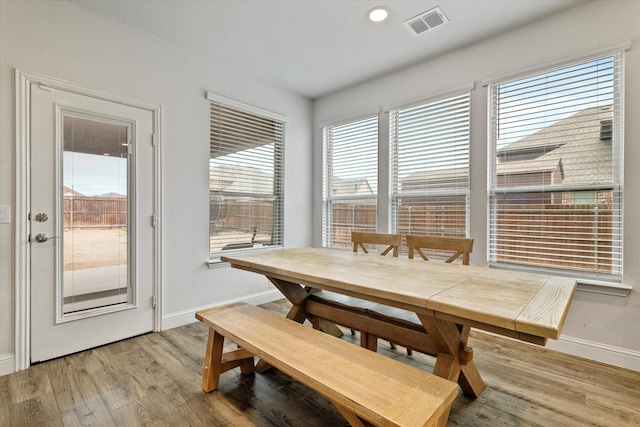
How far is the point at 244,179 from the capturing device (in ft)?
12.0

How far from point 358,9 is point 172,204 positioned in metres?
2.36

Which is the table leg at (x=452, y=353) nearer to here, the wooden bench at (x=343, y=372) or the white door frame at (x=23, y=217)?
the wooden bench at (x=343, y=372)

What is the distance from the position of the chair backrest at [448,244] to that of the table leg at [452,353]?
67cm

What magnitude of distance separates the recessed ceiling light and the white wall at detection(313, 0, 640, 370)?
95 centimetres

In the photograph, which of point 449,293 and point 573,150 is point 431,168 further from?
point 449,293

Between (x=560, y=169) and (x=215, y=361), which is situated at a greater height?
(x=560, y=169)

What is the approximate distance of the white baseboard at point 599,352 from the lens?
2.22m

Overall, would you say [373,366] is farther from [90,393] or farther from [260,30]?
[260,30]

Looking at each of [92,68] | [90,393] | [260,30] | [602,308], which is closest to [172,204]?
[92,68]

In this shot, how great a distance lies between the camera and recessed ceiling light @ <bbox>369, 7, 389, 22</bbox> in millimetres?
2447

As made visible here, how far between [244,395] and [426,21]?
→ 10.2 feet

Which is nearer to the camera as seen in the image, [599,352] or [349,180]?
[599,352]

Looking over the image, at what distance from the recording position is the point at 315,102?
441 centimetres

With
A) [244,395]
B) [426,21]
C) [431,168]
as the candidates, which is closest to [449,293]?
[244,395]
